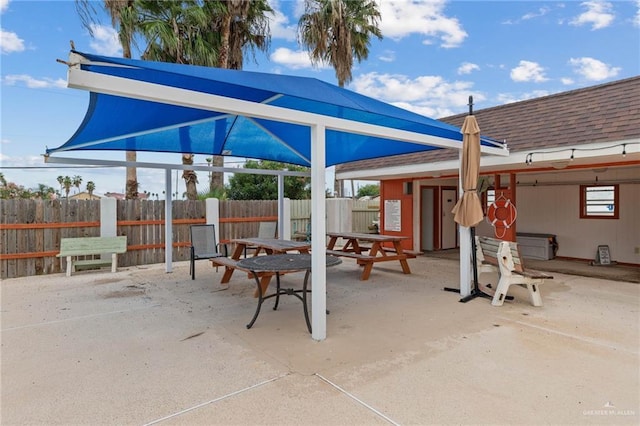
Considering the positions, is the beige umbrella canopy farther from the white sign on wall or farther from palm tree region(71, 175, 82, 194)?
palm tree region(71, 175, 82, 194)

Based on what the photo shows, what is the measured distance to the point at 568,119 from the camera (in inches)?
248

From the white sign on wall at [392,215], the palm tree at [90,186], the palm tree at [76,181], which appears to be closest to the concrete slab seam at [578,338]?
the white sign on wall at [392,215]

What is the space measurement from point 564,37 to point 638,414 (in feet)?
32.5

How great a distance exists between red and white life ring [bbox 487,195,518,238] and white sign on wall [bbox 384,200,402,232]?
2.46 m

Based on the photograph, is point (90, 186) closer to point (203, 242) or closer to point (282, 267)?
point (203, 242)

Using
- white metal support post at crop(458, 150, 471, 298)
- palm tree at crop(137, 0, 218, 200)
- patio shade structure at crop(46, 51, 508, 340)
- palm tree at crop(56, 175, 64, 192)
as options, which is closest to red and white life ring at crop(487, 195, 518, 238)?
patio shade structure at crop(46, 51, 508, 340)

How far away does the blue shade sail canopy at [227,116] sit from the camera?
2.66 meters

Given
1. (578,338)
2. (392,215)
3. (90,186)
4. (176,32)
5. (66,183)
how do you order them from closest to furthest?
(578,338), (176,32), (392,215), (66,183), (90,186)

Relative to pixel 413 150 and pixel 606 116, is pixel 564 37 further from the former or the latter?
pixel 413 150

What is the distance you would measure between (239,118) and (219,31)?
7862mm

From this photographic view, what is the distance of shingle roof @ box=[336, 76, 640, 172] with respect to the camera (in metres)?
5.54

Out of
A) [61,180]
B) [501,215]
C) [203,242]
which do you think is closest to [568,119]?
[501,215]

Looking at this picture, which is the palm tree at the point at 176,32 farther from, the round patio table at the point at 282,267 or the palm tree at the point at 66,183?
the palm tree at the point at 66,183

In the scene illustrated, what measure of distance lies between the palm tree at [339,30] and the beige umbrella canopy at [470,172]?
32.7 ft
